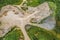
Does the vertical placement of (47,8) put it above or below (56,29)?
above

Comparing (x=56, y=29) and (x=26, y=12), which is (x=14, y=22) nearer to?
(x=26, y=12)

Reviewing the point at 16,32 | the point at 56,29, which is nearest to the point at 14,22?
the point at 16,32

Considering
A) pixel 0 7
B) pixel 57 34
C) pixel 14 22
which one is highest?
pixel 0 7

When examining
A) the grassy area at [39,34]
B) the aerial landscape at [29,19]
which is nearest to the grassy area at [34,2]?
the aerial landscape at [29,19]

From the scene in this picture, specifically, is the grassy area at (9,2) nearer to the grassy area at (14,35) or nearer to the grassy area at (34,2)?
the grassy area at (34,2)

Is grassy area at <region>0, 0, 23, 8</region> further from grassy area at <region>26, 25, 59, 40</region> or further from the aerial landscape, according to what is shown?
grassy area at <region>26, 25, 59, 40</region>

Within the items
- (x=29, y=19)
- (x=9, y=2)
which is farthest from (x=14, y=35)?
(x=9, y=2)

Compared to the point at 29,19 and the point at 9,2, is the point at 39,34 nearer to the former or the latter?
the point at 29,19
